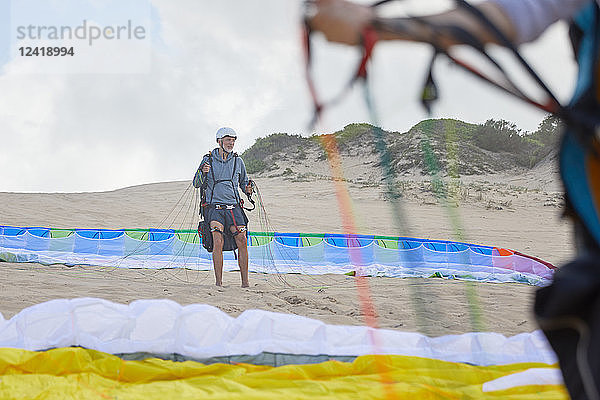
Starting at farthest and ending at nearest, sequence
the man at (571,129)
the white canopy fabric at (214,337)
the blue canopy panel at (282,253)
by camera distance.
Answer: the blue canopy panel at (282,253) < the white canopy fabric at (214,337) < the man at (571,129)

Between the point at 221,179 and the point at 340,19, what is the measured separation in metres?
3.84

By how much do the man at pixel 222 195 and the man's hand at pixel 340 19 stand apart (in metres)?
3.79

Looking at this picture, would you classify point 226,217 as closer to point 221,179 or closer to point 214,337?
point 221,179

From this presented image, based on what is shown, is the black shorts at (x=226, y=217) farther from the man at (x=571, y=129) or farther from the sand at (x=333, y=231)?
the man at (x=571, y=129)

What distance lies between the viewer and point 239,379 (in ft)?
6.61

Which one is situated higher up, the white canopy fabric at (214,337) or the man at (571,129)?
the man at (571,129)

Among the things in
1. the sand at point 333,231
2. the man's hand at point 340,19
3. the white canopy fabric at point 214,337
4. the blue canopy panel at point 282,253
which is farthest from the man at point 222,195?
Answer: the man's hand at point 340,19

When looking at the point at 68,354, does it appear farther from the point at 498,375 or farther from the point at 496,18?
the point at 496,18

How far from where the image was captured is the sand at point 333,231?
12.3 ft

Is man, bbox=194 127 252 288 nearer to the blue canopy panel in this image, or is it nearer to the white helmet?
the white helmet

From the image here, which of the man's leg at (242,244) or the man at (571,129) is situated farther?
the man's leg at (242,244)

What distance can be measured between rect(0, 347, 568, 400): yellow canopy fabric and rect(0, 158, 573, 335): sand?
0.60m

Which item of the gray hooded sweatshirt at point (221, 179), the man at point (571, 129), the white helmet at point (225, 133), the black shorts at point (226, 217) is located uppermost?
the white helmet at point (225, 133)

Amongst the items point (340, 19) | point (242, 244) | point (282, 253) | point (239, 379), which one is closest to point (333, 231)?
point (282, 253)
